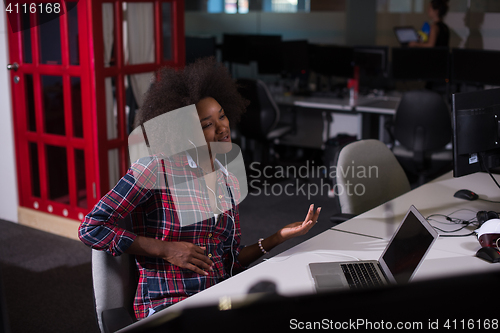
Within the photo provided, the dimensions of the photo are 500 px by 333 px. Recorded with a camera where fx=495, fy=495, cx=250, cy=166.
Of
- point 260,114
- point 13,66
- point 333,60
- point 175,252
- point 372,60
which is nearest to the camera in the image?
point 175,252

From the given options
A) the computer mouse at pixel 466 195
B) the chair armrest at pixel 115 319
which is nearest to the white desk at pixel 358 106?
the computer mouse at pixel 466 195

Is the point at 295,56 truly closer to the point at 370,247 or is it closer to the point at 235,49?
the point at 235,49

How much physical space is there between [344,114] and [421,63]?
898 mm

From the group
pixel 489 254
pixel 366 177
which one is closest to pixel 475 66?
pixel 366 177

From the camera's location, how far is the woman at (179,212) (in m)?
1.38

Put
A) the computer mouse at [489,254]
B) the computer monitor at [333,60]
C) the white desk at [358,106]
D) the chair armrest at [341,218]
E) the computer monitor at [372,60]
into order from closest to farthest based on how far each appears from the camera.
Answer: the computer mouse at [489,254] → the chair armrest at [341,218] → the white desk at [358,106] → the computer monitor at [372,60] → the computer monitor at [333,60]

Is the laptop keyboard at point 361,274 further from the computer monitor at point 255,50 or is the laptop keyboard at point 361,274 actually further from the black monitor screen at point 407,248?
the computer monitor at point 255,50

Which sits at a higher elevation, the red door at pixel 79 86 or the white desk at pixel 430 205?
the red door at pixel 79 86

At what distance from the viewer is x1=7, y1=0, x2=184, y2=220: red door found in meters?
2.98

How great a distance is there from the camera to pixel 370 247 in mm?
1668

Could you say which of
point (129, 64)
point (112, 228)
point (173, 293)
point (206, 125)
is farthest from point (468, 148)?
point (129, 64)

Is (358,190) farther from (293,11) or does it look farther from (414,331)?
(293,11)

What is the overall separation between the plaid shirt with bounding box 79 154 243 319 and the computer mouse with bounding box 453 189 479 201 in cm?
118

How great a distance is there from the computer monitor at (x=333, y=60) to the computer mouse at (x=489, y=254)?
3.61 metres
